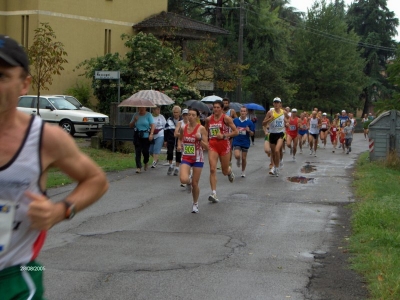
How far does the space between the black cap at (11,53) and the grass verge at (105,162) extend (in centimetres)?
1144

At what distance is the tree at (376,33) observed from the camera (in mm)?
75125

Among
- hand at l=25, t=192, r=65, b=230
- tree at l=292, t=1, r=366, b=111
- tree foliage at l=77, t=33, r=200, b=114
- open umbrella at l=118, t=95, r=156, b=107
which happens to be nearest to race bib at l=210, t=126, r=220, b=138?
open umbrella at l=118, t=95, r=156, b=107

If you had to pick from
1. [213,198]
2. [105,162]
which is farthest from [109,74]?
[213,198]

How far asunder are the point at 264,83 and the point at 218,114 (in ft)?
124

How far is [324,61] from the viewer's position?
206ft

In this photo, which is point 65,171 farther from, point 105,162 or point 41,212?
point 105,162

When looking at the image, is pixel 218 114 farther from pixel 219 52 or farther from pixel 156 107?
pixel 219 52

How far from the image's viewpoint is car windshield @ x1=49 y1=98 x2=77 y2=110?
87.8ft

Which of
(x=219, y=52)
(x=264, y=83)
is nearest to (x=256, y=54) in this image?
(x=264, y=83)

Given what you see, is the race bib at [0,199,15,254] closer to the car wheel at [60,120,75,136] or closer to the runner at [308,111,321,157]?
the car wheel at [60,120,75,136]

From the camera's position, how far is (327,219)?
1132 cm

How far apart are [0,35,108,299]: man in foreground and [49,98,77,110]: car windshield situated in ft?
79.4

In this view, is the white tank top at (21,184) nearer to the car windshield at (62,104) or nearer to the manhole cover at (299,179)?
the manhole cover at (299,179)

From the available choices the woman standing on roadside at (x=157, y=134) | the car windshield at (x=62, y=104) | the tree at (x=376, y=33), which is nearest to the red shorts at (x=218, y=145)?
the woman standing on roadside at (x=157, y=134)
